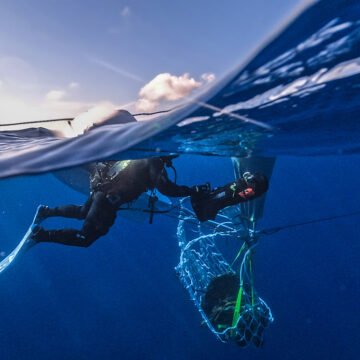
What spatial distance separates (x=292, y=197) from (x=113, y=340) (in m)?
23.8

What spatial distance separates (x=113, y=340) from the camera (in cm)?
1445

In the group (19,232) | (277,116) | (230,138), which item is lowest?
(19,232)

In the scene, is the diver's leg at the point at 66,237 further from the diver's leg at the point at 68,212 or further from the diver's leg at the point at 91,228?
the diver's leg at the point at 68,212

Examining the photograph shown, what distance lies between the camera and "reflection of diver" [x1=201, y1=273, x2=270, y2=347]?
350 centimetres

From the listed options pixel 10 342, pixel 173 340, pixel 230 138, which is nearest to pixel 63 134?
pixel 230 138

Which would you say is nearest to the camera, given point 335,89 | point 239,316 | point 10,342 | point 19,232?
point 335,89

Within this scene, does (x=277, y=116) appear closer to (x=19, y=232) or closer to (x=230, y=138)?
(x=230, y=138)

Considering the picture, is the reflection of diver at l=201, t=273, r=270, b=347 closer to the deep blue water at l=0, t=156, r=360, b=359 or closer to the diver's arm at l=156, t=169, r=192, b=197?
the diver's arm at l=156, t=169, r=192, b=197

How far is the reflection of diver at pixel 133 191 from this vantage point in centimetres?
336

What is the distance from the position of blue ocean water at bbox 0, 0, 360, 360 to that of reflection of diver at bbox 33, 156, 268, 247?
381mm

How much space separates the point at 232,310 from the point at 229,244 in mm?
11018

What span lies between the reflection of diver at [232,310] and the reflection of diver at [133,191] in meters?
1.41

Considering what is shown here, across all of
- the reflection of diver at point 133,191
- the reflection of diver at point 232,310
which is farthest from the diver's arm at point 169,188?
the reflection of diver at point 232,310

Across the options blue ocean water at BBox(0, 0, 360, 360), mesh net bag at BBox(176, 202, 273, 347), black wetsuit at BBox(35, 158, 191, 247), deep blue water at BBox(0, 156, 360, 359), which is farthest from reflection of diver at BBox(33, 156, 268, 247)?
deep blue water at BBox(0, 156, 360, 359)
